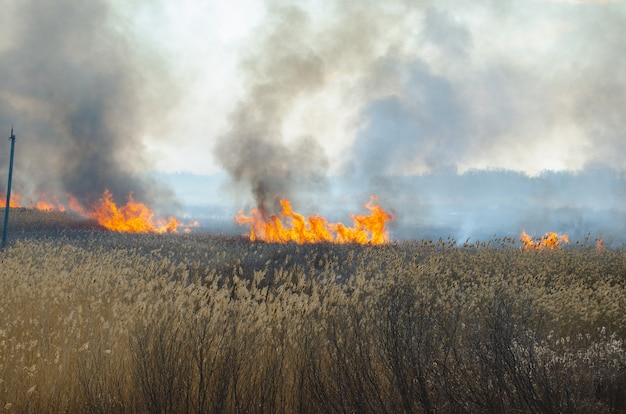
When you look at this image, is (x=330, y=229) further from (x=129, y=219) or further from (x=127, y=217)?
(x=127, y=217)

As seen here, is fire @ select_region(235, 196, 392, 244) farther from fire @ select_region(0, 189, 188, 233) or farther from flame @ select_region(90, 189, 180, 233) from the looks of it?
flame @ select_region(90, 189, 180, 233)

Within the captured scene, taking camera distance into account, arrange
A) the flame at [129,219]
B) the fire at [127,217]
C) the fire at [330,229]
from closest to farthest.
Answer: the fire at [330,229] < the fire at [127,217] < the flame at [129,219]

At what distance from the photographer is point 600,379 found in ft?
16.1

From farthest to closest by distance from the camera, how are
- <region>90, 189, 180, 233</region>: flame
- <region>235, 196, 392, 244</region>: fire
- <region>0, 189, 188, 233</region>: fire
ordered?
1. <region>90, 189, 180, 233</region>: flame
2. <region>0, 189, 188, 233</region>: fire
3. <region>235, 196, 392, 244</region>: fire

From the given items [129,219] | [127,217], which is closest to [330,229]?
[129,219]

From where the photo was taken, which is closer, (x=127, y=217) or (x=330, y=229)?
(x=330, y=229)

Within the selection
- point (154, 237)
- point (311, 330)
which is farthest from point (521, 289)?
point (154, 237)

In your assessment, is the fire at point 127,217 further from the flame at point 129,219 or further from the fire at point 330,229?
the fire at point 330,229

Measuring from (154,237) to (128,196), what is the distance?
1788 centimetres

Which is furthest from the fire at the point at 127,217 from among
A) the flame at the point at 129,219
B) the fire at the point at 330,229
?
the fire at the point at 330,229

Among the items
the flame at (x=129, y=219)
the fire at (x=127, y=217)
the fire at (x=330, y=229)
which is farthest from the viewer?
the flame at (x=129, y=219)

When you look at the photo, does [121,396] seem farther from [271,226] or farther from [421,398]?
[271,226]

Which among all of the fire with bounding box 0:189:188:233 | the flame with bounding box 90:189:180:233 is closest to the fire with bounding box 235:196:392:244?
the fire with bounding box 0:189:188:233

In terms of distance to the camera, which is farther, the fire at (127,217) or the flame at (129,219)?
the flame at (129,219)
